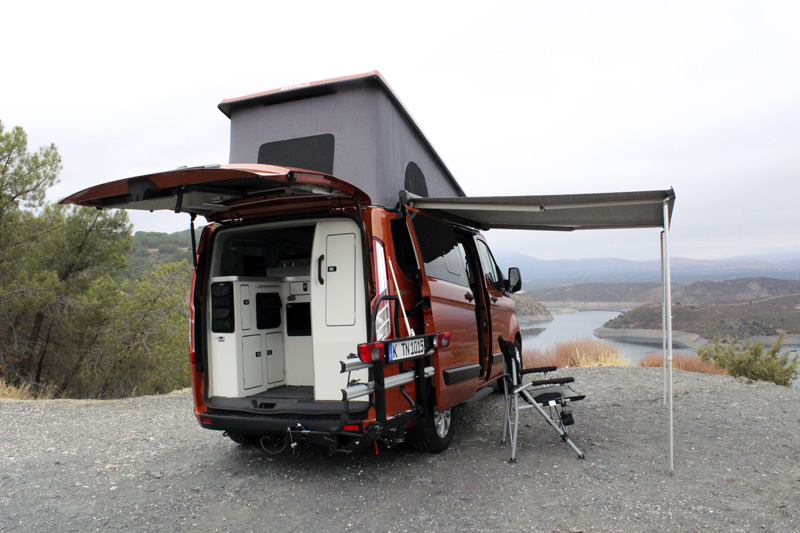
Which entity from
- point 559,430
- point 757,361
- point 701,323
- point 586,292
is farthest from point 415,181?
point 586,292

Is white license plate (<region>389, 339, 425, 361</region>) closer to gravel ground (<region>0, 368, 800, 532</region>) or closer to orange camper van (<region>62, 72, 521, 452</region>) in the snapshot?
orange camper van (<region>62, 72, 521, 452</region>)

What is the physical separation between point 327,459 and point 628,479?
7.71 feet

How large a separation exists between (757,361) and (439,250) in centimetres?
934

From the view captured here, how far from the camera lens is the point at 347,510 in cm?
363

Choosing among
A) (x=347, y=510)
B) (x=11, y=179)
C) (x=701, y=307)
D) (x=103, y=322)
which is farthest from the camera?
(x=701, y=307)

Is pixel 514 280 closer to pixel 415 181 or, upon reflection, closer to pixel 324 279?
pixel 415 181

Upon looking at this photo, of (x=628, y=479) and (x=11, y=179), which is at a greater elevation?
(x=11, y=179)

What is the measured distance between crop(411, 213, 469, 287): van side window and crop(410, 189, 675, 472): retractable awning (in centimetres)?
13

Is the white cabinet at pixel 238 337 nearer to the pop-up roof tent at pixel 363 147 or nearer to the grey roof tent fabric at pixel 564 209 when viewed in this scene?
the pop-up roof tent at pixel 363 147

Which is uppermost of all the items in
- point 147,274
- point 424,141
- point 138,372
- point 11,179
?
point 11,179

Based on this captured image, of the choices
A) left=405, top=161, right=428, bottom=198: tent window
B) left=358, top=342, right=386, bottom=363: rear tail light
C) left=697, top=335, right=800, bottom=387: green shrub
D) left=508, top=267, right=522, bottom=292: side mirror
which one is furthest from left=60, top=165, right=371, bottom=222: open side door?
left=697, top=335, right=800, bottom=387: green shrub

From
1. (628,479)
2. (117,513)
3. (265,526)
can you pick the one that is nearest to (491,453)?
(628,479)

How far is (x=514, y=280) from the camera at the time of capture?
6.91 metres

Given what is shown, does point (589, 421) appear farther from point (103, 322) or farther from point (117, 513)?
point (103, 322)
